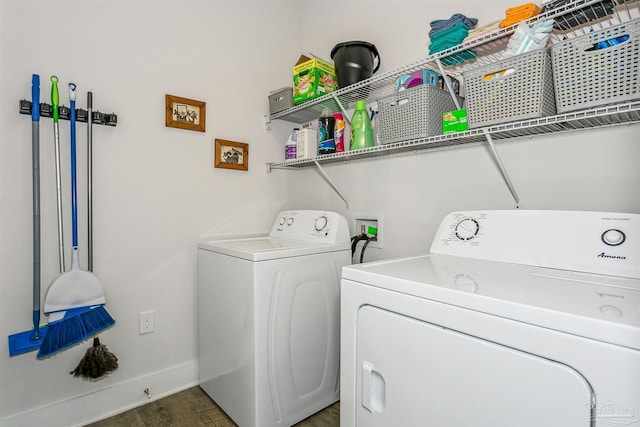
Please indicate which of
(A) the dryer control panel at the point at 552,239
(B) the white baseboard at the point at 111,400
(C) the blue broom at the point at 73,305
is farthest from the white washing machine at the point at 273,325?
(A) the dryer control panel at the point at 552,239

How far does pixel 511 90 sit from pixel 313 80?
1.13m

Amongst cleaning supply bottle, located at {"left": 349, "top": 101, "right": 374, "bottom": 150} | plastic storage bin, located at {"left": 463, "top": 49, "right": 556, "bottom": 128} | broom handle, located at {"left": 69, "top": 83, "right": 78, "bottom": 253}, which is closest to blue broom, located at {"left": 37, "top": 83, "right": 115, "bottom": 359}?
broom handle, located at {"left": 69, "top": 83, "right": 78, "bottom": 253}

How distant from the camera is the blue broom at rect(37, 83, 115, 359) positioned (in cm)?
142

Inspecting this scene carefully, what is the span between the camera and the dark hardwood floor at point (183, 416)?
1610mm

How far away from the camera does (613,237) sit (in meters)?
0.99

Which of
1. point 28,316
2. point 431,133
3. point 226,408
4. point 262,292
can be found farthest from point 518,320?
point 28,316

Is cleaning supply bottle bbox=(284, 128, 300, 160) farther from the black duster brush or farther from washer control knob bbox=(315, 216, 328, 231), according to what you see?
the black duster brush

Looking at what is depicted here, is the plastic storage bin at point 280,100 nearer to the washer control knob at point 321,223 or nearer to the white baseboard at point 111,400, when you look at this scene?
the washer control knob at point 321,223

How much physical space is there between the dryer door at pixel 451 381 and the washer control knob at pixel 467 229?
58 centimetres

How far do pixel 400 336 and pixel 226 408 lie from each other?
124cm

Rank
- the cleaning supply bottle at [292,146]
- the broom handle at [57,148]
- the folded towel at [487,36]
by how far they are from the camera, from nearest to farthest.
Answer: the folded towel at [487,36] → the broom handle at [57,148] → the cleaning supply bottle at [292,146]

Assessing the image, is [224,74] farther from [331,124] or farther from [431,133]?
[431,133]

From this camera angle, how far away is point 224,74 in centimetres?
208

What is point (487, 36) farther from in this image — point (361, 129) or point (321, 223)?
point (321, 223)
